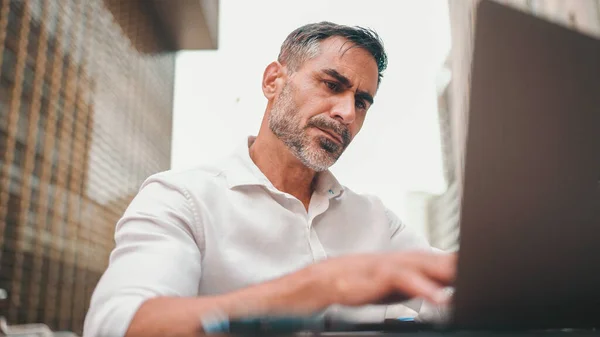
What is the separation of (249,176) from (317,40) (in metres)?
0.45

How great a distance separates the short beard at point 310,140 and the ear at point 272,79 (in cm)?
12

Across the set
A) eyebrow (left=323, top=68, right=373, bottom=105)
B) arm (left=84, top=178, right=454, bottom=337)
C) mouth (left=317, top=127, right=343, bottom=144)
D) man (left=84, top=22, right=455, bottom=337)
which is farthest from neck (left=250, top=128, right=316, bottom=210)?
arm (left=84, top=178, right=454, bottom=337)

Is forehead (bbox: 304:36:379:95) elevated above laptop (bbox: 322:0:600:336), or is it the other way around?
forehead (bbox: 304:36:379:95)

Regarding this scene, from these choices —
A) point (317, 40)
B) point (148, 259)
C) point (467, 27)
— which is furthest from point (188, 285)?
point (317, 40)

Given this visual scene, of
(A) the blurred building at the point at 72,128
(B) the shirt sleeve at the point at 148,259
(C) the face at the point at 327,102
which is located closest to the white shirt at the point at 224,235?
(B) the shirt sleeve at the point at 148,259

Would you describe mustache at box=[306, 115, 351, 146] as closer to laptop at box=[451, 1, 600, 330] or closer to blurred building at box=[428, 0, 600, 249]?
blurred building at box=[428, 0, 600, 249]

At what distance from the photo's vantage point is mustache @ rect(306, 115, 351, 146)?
3.99 ft

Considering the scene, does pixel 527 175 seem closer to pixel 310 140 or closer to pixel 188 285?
pixel 188 285

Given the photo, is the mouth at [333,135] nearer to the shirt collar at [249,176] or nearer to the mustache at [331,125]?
the mustache at [331,125]

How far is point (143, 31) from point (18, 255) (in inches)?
674

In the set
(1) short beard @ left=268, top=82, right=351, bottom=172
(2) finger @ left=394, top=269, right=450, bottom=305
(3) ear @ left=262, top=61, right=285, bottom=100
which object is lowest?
(2) finger @ left=394, top=269, right=450, bottom=305

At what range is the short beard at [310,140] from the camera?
1.21m

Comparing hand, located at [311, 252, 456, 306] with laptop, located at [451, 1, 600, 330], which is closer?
laptop, located at [451, 1, 600, 330]

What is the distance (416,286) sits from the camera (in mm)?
428
